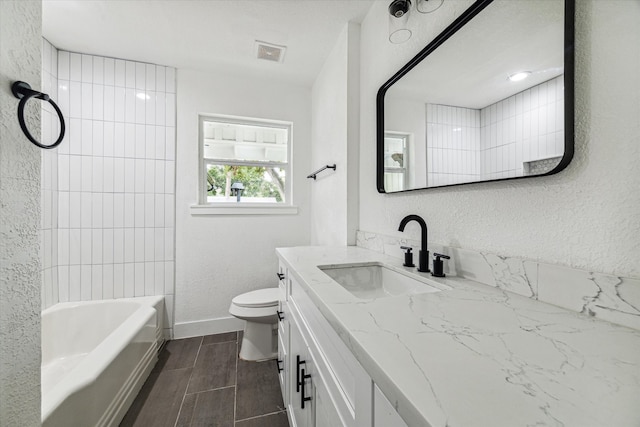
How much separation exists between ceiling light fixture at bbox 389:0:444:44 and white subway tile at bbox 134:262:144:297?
8.28 feet

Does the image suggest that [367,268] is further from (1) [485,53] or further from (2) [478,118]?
(1) [485,53]

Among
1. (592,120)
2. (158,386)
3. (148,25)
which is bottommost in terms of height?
(158,386)

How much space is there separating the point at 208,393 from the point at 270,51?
2485 millimetres

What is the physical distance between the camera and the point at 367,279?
1195 millimetres

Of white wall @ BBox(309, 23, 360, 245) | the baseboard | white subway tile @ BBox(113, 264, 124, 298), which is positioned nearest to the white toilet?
the baseboard

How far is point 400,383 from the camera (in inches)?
14.5

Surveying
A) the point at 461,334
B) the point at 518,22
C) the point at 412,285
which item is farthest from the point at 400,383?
the point at 518,22

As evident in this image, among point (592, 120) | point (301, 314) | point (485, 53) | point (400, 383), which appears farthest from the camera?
point (301, 314)

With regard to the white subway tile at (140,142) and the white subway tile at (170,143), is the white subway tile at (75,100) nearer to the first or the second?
the white subway tile at (140,142)

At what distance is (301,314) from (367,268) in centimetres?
39

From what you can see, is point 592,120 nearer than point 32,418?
Yes

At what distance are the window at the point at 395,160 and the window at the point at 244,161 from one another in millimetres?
1389

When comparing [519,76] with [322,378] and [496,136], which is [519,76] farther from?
[322,378]

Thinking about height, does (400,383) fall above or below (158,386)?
above
